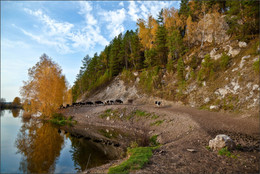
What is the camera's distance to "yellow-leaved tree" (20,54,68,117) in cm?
2416

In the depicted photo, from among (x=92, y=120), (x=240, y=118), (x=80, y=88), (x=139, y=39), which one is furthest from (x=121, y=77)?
(x=240, y=118)

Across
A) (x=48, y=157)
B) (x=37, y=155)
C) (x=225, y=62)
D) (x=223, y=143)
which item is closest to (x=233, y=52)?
(x=225, y=62)

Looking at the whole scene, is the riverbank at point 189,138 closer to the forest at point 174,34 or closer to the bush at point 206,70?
the bush at point 206,70

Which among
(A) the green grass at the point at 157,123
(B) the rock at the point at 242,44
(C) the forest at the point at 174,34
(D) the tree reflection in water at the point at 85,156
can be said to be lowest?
(D) the tree reflection in water at the point at 85,156

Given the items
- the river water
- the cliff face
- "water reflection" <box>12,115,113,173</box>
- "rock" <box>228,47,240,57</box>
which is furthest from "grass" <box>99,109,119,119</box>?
"rock" <box>228,47,240,57</box>

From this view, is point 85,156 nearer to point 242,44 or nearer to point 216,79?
point 216,79

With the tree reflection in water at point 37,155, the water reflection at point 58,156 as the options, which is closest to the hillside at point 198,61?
the water reflection at point 58,156

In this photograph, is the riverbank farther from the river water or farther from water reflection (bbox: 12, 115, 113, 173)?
the river water

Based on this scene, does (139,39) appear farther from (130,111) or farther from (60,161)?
(60,161)

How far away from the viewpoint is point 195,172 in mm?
5125

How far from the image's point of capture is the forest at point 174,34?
2100 centimetres

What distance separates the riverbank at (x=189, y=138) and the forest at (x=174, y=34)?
11688mm

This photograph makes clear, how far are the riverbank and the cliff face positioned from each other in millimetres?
2943

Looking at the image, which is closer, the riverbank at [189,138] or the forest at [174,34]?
the riverbank at [189,138]
